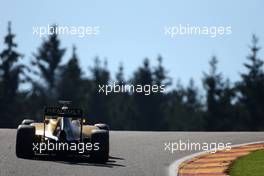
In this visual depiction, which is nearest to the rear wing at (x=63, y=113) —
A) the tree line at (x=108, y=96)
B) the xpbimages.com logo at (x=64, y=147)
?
the xpbimages.com logo at (x=64, y=147)

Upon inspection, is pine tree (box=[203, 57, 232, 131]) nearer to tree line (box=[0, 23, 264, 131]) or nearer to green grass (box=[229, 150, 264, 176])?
tree line (box=[0, 23, 264, 131])

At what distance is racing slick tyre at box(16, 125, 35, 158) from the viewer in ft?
48.0

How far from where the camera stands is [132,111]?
7731 centimetres

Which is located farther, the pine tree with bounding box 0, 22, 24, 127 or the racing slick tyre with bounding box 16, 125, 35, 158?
the pine tree with bounding box 0, 22, 24, 127

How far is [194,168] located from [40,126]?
4577 millimetres

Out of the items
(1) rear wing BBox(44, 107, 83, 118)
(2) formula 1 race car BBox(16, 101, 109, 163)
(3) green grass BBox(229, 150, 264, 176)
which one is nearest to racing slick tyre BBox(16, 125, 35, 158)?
(2) formula 1 race car BBox(16, 101, 109, 163)

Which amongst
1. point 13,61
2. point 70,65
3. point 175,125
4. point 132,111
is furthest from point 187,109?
point 13,61

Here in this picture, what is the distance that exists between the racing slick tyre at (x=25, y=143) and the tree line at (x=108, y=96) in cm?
4770

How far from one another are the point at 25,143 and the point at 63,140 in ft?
2.94

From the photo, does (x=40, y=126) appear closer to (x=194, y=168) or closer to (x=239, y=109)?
(x=194, y=168)

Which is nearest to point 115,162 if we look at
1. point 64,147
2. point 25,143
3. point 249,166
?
point 64,147

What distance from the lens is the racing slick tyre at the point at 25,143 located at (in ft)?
48.0

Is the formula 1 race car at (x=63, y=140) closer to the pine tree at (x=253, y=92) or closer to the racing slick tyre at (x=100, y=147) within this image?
the racing slick tyre at (x=100, y=147)

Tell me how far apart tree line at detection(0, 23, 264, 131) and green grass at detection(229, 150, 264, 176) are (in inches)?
1906
